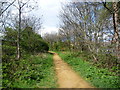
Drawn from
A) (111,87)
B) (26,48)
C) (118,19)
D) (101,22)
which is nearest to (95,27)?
(101,22)

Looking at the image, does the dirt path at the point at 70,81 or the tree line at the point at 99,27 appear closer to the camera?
the dirt path at the point at 70,81

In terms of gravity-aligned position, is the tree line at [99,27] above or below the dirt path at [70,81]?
above

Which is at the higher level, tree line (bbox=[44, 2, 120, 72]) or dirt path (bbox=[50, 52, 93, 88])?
tree line (bbox=[44, 2, 120, 72])

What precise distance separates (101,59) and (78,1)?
6.65 m

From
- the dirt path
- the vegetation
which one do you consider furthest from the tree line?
the dirt path

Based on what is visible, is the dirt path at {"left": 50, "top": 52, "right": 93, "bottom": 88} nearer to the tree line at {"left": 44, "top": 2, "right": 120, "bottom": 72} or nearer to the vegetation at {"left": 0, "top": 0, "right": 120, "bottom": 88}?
the vegetation at {"left": 0, "top": 0, "right": 120, "bottom": 88}

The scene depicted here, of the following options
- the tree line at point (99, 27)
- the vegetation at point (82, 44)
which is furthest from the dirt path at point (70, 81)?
the tree line at point (99, 27)

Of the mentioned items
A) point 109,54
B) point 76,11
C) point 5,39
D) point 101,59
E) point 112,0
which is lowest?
point 101,59

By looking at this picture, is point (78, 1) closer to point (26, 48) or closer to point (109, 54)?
point (109, 54)

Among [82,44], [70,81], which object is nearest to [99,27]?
[82,44]

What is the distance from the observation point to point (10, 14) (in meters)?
10.1

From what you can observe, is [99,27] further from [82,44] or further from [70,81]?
[70,81]

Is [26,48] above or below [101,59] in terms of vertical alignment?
above

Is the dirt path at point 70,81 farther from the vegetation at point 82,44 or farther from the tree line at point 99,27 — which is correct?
the tree line at point 99,27
